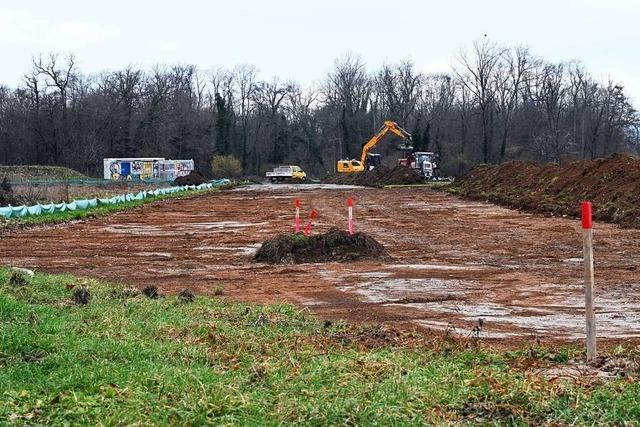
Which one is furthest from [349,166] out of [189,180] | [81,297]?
[81,297]

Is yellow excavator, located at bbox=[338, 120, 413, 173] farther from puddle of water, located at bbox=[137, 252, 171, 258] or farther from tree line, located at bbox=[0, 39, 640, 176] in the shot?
puddle of water, located at bbox=[137, 252, 171, 258]

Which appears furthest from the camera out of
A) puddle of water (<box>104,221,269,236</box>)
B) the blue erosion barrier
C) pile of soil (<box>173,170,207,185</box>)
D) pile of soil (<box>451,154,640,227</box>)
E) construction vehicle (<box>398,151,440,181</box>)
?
construction vehicle (<box>398,151,440,181</box>)

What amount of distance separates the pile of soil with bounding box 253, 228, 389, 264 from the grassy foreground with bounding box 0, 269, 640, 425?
812cm

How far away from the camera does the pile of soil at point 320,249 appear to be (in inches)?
671

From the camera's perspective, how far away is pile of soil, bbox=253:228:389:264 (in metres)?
17.0

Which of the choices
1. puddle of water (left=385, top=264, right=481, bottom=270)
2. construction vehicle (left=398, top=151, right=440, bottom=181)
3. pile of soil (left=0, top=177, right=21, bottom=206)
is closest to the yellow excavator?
construction vehicle (left=398, top=151, right=440, bottom=181)

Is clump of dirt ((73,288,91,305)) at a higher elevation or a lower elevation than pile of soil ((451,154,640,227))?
lower

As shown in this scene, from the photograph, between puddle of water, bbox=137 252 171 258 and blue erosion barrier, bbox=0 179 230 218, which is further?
blue erosion barrier, bbox=0 179 230 218

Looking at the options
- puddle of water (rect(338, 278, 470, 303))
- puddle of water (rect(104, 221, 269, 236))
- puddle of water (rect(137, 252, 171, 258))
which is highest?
puddle of water (rect(338, 278, 470, 303))

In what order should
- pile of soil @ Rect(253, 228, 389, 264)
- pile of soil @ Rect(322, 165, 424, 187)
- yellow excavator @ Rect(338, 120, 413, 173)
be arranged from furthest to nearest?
1. yellow excavator @ Rect(338, 120, 413, 173)
2. pile of soil @ Rect(322, 165, 424, 187)
3. pile of soil @ Rect(253, 228, 389, 264)

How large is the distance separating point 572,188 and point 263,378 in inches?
1197

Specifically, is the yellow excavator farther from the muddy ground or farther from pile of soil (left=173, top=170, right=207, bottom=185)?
the muddy ground

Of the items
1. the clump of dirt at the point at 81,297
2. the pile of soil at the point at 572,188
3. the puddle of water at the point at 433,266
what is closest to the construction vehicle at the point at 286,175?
the pile of soil at the point at 572,188

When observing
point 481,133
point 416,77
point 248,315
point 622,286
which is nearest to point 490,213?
point 622,286
